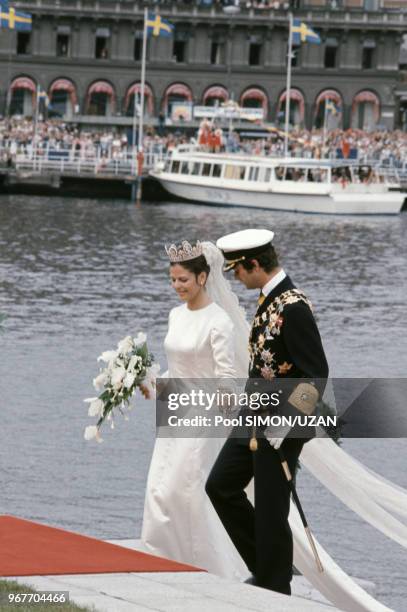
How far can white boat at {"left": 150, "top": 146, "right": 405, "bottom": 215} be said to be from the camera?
61469mm

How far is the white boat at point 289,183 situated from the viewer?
61.5 meters

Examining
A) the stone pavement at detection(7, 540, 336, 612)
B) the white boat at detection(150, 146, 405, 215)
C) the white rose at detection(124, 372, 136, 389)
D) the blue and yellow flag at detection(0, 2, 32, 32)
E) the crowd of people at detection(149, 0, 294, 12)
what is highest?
the crowd of people at detection(149, 0, 294, 12)

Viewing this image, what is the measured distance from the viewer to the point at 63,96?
331 ft

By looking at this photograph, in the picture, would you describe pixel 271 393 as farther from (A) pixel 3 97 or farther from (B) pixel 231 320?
(A) pixel 3 97

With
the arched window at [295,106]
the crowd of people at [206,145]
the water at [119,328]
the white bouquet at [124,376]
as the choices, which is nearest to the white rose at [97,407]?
the white bouquet at [124,376]

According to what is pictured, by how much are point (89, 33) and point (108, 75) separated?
3.51 metres

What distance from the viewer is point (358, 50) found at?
104750 mm

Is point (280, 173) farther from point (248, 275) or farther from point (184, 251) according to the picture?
point (248, 275)

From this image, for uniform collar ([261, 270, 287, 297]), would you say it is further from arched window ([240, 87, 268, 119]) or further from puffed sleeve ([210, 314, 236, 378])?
arched window ([240, 87, 268, 119])

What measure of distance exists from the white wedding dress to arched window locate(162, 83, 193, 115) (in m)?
93.1

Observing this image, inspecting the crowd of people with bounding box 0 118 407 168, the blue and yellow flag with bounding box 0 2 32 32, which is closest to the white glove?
the crowd of people with bounding box 0 118 407 168

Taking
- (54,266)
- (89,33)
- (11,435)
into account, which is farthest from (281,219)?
(89,33)

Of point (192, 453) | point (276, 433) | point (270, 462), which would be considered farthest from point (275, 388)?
point (192, 453)

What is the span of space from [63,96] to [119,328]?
7521 cm
